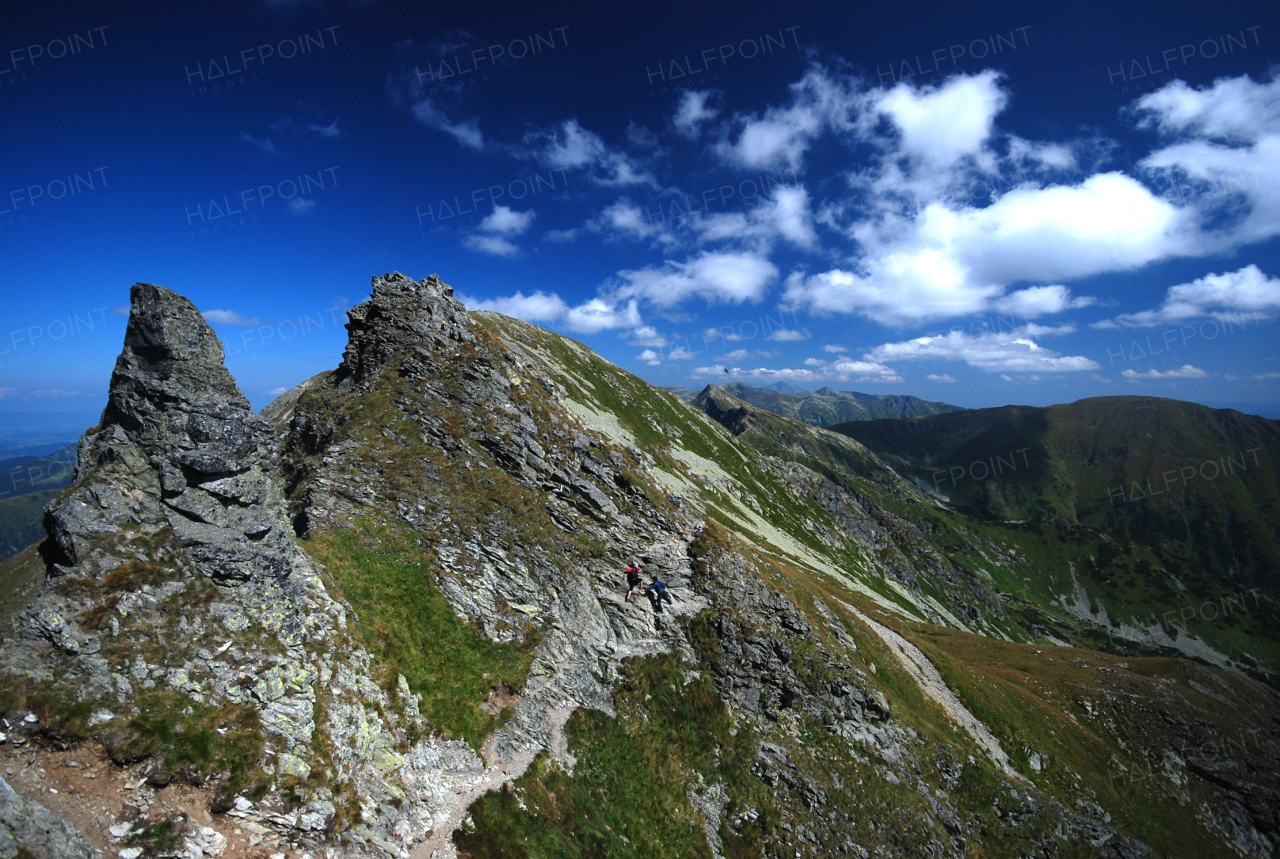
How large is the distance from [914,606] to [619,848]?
145 m

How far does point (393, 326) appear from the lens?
36.8 m

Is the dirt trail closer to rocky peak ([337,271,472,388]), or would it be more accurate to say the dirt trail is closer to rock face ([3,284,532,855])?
rock face ([3,284,532,855])

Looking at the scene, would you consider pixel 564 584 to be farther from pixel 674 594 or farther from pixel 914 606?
pixel 914 606

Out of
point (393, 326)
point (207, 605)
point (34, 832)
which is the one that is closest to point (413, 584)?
point (207, 605)

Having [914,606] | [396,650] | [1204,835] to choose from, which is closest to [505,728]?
[396,650]

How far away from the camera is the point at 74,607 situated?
1380 centimetres

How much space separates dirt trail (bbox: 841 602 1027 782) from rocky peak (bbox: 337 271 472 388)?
157 feet

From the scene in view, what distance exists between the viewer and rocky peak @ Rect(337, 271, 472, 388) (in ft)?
117

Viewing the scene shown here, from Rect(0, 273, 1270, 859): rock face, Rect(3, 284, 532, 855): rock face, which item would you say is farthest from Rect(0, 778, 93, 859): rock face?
Rect(3, 284, 532, 855): rock face

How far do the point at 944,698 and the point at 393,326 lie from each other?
5589 cm

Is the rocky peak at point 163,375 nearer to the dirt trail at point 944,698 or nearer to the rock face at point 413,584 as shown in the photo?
the rock face at point 413,584

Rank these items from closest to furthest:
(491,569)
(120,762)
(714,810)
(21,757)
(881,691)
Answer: (21,757) → (120,762) → (714,810) → (491,569) → (881,691)

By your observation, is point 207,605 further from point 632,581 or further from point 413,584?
point 632,581

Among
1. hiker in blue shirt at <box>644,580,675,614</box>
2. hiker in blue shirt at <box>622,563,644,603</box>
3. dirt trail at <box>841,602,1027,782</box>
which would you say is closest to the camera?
hiker in blue shirt at <box>622,563,644,603</box>
